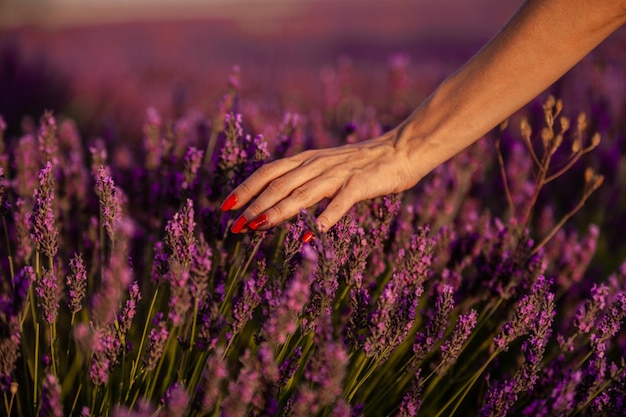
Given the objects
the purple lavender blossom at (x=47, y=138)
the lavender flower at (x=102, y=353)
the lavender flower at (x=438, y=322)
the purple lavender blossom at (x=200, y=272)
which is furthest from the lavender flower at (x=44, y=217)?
the lavender flower at (x=438, y=322)

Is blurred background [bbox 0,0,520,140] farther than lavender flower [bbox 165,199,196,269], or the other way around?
blurred background [bbox 0,0,520,140]

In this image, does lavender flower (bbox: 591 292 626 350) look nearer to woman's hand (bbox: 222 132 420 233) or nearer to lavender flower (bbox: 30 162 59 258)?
woman's hand (bbox: 222 132 420 233)

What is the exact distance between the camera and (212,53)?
870cm

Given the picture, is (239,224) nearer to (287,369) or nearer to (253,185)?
(253,185)

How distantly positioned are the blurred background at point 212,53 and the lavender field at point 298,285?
1.18 metres

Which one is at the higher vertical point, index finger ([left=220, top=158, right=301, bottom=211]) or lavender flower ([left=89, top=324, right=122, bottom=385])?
index finger ([left=220, top=158, right=301, bottom=211])

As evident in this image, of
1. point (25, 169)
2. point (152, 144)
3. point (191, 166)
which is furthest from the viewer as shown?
point (152, 144)

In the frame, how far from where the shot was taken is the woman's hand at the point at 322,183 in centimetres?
139

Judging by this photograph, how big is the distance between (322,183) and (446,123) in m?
0.44

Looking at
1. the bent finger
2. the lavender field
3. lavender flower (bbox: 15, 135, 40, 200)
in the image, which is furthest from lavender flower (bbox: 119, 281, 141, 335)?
lavender flower (bbox: 15, 135, 40, 200)

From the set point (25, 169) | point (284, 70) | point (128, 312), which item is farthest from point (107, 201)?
point (284, 70)

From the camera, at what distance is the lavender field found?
1182mm

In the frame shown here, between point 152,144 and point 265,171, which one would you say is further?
point 152,144

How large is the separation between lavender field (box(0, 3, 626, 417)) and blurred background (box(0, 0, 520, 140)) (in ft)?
3.87
